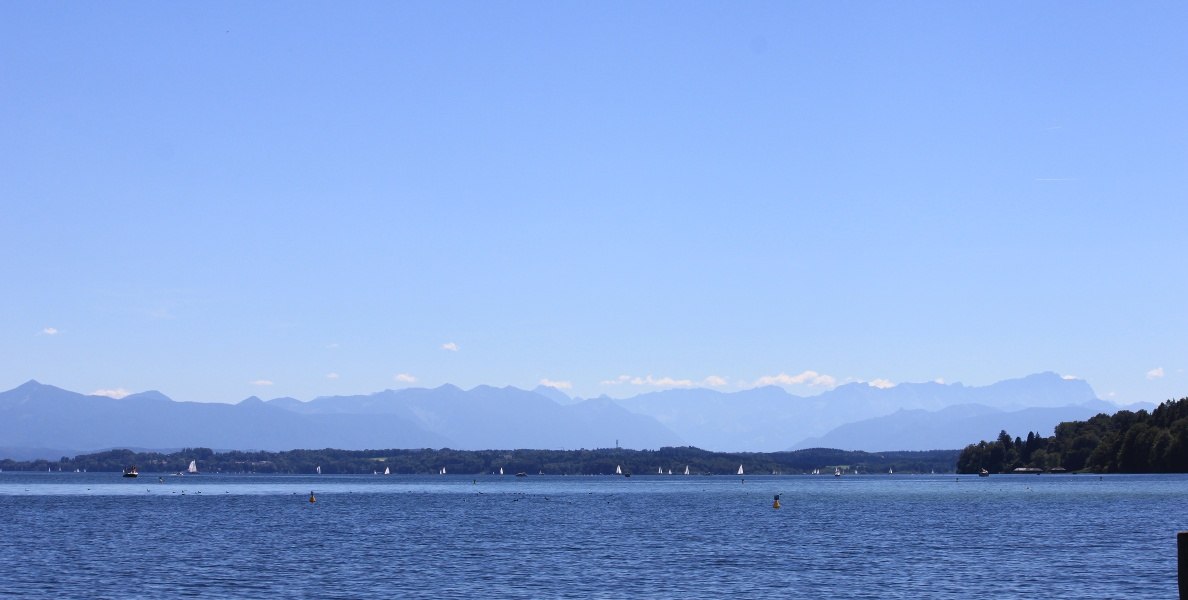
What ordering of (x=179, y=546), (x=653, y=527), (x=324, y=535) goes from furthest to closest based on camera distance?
1. (x=653, y=527)
2. (x=324, y=535)
3. (x=179, y=546)

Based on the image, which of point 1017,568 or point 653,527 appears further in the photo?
point 653,527

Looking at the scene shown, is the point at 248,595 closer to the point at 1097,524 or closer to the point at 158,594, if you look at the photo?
the point at 158,594

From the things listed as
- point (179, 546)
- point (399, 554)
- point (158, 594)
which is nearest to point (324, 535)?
point (179, 546)

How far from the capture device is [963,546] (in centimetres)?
9719

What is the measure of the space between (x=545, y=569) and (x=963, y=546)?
33770 mm

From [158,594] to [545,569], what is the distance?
2374 cm

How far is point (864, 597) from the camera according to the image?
66.4 m

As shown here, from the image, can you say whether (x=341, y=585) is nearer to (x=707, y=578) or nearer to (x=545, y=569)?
(x=545, y=569)

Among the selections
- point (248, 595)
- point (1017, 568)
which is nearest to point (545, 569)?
point (248, 595)

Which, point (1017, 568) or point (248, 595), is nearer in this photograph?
point (248, 595)

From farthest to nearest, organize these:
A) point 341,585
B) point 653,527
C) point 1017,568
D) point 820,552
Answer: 1. point 653,527
2. point 820,552
3. point 1017,568
4. point 341,585

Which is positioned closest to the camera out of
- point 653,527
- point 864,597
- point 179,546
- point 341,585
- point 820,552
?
point 864,597

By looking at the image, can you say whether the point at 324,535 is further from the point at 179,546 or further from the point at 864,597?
the point at 864,597

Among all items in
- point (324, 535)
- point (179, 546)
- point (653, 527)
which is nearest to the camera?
point (179, 546)
